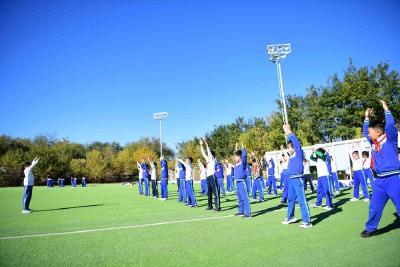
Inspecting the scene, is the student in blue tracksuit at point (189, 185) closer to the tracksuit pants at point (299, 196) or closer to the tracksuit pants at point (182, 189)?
the tracksuit pants at point (182, 189)

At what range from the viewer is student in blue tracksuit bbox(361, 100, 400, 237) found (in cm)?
595

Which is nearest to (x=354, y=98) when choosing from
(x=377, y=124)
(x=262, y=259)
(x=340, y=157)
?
(x=340, y=157)

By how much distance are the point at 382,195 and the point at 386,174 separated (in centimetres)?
43

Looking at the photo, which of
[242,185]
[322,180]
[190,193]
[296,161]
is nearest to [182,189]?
[190,193]

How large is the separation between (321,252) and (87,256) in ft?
14.1

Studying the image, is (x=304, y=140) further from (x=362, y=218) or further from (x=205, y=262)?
(x=205, y=262)

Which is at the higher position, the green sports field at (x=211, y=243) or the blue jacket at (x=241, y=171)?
the blue jacket at (x=241, y=171)

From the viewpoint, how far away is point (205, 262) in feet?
17.1

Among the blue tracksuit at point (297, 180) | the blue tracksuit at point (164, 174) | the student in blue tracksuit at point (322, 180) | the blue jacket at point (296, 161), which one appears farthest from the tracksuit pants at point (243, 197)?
the blue tracksuit at point (164, 174)

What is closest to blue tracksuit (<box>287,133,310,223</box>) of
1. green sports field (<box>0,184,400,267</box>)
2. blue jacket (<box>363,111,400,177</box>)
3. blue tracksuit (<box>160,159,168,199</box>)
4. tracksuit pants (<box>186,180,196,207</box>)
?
green sports field (<box>0,184,400,267</box>)

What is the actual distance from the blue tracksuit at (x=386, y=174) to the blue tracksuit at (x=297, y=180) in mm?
1686

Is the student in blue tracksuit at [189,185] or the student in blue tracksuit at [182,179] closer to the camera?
the student in blue tracksuit at [189,185]

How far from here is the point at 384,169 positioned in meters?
6.05

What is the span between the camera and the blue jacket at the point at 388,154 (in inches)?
236
